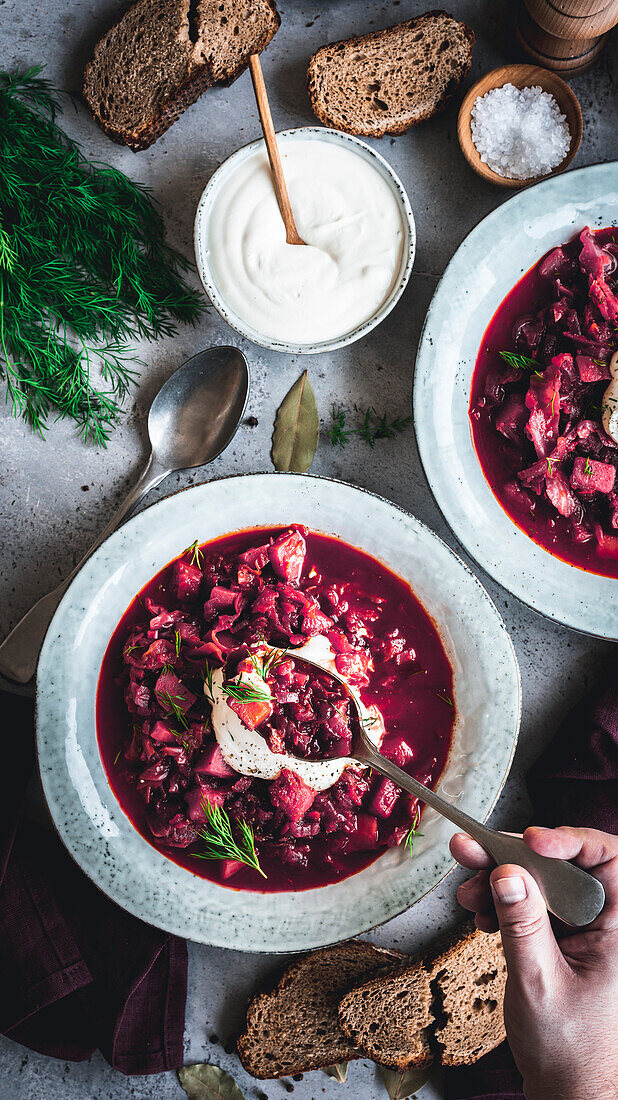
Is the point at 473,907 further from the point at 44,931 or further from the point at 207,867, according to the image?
the point at 44,931

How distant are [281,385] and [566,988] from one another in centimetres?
295

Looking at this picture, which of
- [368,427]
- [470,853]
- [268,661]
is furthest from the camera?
[368,427]

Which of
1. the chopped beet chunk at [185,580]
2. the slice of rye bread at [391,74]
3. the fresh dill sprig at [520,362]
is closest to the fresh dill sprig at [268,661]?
the chopped beet chunk at [185,580]

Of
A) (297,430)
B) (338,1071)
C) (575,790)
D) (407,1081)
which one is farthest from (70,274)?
(407,1081)

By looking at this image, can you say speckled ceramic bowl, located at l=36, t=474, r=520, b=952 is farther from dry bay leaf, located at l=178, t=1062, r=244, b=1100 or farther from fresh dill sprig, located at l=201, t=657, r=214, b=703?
dry bay leaf, located at l=178, t=1062, r=244, b=1100

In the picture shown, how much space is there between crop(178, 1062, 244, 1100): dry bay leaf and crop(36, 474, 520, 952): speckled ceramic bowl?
958mm

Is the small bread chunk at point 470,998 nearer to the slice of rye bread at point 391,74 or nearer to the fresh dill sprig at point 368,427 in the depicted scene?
the fresh dill sprig at point 368,427

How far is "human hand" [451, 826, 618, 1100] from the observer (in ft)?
8.52

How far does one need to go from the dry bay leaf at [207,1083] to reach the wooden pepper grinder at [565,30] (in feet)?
Result: 17.6

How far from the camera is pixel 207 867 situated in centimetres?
359

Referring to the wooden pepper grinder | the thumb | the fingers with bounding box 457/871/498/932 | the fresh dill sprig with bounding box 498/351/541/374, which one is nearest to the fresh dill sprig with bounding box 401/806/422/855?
the fingers with bounding box 457/871/498/932

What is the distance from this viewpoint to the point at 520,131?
12.6 feet

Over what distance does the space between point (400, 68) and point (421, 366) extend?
5.14ft

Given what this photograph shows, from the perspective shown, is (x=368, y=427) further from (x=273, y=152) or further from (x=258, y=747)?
(x=258, y=747)
